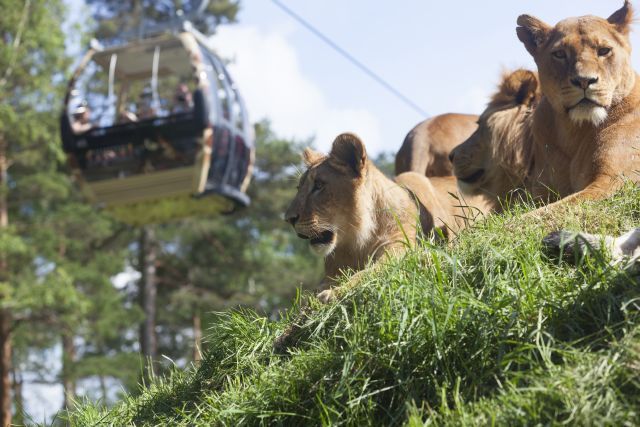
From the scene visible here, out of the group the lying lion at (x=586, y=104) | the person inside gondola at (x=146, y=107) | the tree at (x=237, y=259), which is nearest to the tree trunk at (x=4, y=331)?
the tree at (x=237, y=259)

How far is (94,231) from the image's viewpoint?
98.7 ft

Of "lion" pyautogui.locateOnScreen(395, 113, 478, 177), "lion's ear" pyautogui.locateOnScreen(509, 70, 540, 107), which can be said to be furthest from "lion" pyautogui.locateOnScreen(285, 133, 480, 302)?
"lion" pyautogui.locateOnScreen(395, 113, 478, 177)

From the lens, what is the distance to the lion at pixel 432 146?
8.27 meters

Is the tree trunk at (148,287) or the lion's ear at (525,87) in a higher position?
the lion's ear at (525,87)

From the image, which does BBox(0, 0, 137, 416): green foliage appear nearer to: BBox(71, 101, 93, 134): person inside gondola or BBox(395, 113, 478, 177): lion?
BBox(71, 101, 93, 134): person inside gondola

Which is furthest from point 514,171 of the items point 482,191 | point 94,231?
point 94,231

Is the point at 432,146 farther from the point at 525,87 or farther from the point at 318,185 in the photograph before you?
the point at 318,185

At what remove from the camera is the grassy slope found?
3.15 m

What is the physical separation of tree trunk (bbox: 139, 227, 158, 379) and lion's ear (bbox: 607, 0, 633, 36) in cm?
2542

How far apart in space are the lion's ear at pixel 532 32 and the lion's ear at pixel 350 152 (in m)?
1.15

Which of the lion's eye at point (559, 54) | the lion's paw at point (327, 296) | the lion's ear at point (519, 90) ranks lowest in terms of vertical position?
the lion's paw at point (327, 296)

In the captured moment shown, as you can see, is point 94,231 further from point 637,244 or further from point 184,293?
point 637,244

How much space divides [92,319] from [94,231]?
3.01 metres

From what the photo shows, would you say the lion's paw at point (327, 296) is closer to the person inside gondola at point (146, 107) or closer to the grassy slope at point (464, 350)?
the grassy slope at point (464, 350)
